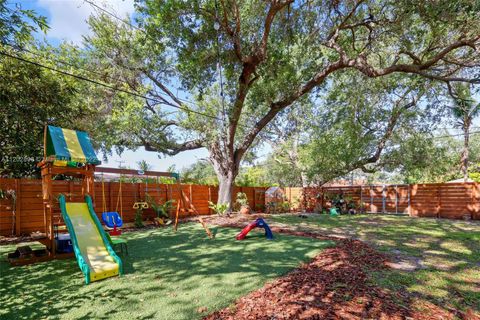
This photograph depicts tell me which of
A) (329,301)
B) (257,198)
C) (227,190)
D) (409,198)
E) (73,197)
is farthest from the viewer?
(257,198)

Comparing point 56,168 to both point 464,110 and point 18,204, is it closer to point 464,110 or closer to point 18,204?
point 18,204

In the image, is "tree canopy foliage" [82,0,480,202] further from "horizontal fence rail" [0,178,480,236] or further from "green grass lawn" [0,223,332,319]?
"green grass lawn" [0,223,332,319]

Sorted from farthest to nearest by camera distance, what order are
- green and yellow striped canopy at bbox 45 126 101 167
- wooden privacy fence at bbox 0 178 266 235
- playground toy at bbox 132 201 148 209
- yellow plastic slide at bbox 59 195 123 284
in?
1. playground toy at bbox 132 201 148 209
2. wooden privacy fence at bbox 0 178 266 235
3. green and yellow striped canopy at bbox 45 126 101 167
4. yellow plastic slide at bbox 59 195 123 284

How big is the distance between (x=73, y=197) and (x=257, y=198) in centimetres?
1027

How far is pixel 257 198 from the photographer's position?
16516 mm

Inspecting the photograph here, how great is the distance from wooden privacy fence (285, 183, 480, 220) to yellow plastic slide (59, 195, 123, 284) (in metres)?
13.4

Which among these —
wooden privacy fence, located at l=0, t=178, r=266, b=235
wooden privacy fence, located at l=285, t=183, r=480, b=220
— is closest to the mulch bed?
wooden privacy fence, located at l=0, t=178, r=266, b=235

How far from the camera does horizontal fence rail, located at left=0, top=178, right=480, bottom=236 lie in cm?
753

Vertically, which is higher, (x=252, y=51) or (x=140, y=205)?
(x=252, y=51)

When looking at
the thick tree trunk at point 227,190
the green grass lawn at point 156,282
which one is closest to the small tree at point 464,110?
the thick tree trunk at point 227,190

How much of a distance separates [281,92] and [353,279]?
8963 millimetres

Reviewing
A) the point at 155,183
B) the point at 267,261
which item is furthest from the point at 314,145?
the point at 267,261

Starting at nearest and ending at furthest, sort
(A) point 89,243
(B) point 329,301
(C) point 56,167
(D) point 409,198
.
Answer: (B) point 329,301 → (A) point 89,243 → (C) point 56,167 → (D) point 409,198

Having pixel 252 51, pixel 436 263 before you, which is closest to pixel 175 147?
pixel 252 51
